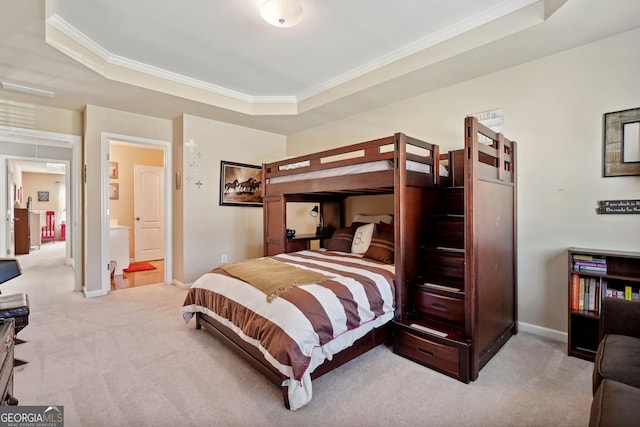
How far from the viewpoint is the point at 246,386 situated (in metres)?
1.88

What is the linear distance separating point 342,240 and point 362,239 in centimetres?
31

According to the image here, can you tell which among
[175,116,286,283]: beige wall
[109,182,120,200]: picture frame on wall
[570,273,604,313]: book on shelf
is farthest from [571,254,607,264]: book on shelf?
[109,182,120,200]: picture frame on wall

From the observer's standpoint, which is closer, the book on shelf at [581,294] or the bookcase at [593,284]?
the bookcase at [593,284]

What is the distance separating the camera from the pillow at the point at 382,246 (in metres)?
2.89

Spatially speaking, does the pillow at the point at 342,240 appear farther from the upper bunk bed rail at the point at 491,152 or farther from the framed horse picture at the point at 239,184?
the framed horse picture at the point at 239,184

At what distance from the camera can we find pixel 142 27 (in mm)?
2533

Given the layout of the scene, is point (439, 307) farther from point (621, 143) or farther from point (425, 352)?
point (621, 143)

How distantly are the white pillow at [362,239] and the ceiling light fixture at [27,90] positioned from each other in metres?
3.91

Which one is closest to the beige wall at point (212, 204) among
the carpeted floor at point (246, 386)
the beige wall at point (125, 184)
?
the carpeted floor at point (246, 386)

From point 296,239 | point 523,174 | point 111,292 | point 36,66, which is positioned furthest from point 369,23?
point 111,292

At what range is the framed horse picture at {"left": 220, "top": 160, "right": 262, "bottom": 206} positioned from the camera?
181 inches

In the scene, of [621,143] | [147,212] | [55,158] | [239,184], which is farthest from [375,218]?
[55,158]

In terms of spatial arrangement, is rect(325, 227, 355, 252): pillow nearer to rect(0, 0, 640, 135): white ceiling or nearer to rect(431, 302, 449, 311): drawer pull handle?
rect(431, 302, 449, 311): drawer pull handle

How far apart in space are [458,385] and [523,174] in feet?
6.50
